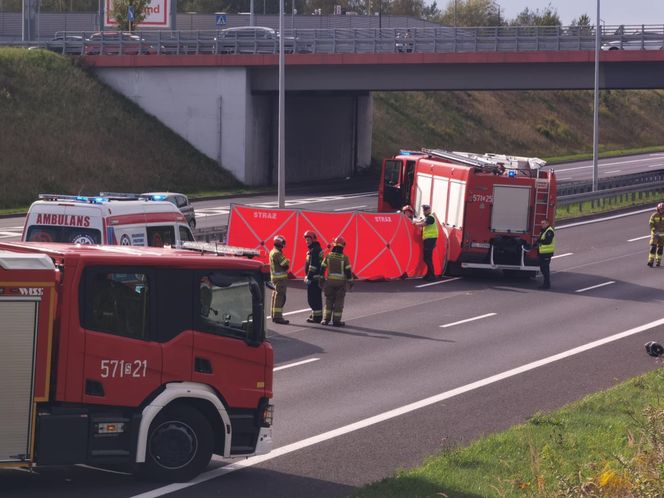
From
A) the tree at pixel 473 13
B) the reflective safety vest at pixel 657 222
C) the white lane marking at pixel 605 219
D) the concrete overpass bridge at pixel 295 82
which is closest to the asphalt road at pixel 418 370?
the reflective safety vest at pixel 657 222

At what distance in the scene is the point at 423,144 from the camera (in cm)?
7269

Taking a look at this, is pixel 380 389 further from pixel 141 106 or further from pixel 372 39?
pixel 141 106

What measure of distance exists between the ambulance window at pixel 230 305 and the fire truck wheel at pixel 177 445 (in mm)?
909

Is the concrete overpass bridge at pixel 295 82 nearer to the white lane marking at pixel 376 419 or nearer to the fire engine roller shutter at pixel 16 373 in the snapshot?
the white lane marking at pixel 376 419

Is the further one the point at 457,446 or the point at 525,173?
the point at 525,173

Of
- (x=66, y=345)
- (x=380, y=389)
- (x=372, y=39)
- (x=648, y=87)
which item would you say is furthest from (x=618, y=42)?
(x=66, y=345)

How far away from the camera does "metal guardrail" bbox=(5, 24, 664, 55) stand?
4969cm

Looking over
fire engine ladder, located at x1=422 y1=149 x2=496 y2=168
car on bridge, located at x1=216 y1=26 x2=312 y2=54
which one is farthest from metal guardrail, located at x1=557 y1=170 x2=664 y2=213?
car on bridge, located at x1=216 y1=26 x2=312 y2=54

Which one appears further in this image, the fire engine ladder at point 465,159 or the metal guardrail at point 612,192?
the metal guardrail at point 612,192

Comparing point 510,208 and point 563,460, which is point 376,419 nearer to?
point 563,460

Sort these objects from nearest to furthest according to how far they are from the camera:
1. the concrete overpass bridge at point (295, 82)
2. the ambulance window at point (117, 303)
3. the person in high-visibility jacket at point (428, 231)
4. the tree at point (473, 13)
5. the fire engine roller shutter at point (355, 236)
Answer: the ambulance window at point (117, 303) → the person in high-visibility jacket at point (428, 231) → the fire engine roller shutter at point (355, 236) → the concrete overpass bridge at point (295, 82) → the tree at point (473, 13)

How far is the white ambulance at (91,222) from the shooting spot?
1783 cm

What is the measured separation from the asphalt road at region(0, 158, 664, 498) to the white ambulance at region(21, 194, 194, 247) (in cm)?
310

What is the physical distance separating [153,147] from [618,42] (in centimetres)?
2197
